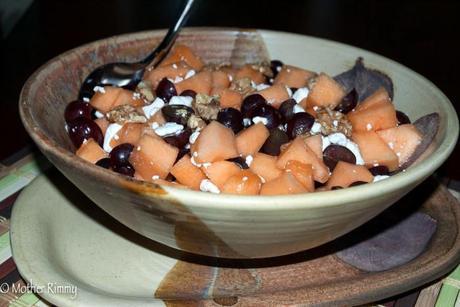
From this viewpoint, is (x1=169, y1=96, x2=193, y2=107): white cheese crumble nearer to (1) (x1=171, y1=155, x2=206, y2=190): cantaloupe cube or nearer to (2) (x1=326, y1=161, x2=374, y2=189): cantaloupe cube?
(1) (x1=171, y1=155, x2=206, y2=190): cantaloupe cube

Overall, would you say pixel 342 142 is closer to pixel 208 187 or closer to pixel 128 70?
pixel 208 187

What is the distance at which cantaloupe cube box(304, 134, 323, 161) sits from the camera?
1.19 meters

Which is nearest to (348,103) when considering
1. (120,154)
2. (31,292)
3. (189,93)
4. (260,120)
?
(260,120)

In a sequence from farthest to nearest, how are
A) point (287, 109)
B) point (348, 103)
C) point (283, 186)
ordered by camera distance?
1. point (348, 103)
2. point (287, 109)
3. point (283, 186)

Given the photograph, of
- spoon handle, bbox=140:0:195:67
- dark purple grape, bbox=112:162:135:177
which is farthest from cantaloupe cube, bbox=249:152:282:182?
spoon handle, bbox=140:0:195:67

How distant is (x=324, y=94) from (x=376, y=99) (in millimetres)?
124

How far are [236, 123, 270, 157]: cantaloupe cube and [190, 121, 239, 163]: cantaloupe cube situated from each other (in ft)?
0.08

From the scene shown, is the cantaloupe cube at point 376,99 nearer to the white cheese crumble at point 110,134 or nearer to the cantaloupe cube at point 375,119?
the cantaloupe cube at point 375,119

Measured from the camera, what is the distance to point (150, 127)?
1236 millimetres

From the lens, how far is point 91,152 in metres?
1.20

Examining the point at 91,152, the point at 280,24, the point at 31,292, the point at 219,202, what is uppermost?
the point at 219,202

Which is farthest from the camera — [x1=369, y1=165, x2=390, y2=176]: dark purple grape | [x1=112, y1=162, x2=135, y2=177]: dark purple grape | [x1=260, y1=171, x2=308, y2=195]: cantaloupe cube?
[x1=369, y1=165, x2=390, y2=176]: dark purple grape

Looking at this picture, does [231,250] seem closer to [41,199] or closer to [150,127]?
[150,127]

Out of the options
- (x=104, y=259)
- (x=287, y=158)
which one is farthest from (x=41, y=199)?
(x=287, y=158)
